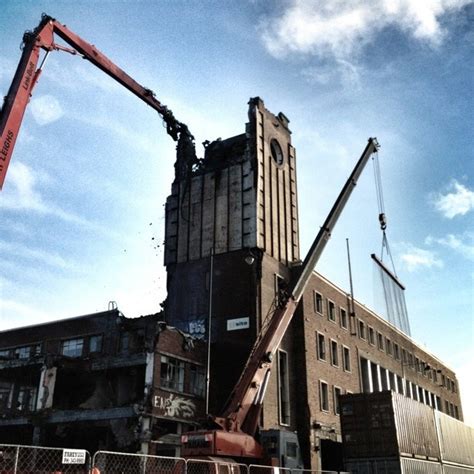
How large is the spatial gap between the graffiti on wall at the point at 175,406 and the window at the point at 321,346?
1121cm

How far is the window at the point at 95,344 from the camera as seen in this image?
33812 mm

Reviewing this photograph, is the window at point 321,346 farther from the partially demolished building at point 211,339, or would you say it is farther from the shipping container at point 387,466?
the shipping container at point 387,466

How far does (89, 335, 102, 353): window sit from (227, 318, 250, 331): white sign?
8.06m

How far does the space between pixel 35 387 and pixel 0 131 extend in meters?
21.3

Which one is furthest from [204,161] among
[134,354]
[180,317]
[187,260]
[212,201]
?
[134,354]

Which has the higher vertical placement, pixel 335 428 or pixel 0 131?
pixel 0 131

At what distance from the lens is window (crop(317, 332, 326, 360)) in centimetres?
3717

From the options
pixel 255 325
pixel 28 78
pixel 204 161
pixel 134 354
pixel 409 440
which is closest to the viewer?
pixel 28 78

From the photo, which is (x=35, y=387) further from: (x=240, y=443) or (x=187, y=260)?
(x=240, y=443)

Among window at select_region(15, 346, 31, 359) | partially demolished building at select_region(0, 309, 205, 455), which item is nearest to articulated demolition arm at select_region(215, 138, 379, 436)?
partially demolished building at select_region(0, 309, 205, 455)

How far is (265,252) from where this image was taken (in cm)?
3550

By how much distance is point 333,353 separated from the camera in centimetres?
3934

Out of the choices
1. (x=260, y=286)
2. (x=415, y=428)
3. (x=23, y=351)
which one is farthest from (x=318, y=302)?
(x=23, y=351)

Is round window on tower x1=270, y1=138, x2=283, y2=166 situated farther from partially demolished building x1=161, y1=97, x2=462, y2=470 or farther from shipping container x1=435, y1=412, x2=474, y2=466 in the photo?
shipping container x1=435, y1=412, x2=474, y2=466
